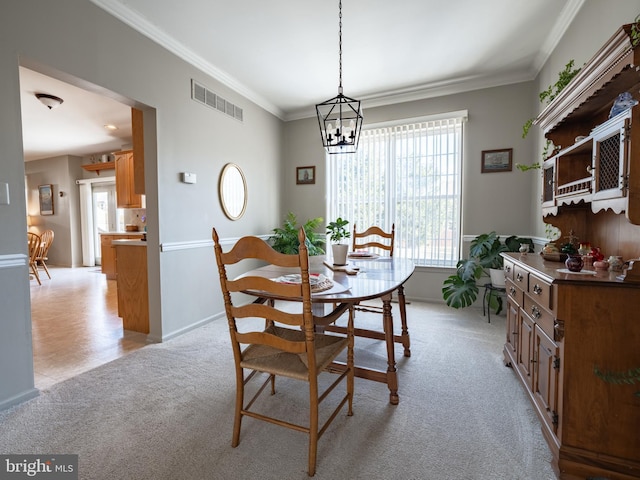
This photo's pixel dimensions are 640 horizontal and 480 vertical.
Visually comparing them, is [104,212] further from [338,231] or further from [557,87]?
[557,87]

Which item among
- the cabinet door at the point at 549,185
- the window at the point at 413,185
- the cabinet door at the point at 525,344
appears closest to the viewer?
the cabinet door at the point at 525,344

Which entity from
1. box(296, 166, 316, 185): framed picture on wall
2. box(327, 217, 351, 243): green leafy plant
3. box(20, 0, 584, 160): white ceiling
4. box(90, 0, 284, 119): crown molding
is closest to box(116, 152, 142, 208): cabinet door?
box(20, 0, 584, 160): white ceiling

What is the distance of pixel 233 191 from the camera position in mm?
3820

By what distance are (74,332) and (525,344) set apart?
13.1ft

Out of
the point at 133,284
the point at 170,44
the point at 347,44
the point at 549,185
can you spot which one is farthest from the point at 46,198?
the point at 549,185

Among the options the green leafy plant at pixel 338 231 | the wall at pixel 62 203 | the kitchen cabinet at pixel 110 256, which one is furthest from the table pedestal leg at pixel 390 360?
the wall at pixel 62 203

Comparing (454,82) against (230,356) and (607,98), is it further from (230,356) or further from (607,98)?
(230,356)

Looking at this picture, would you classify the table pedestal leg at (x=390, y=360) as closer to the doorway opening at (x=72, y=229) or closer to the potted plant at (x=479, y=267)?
the potted plant at (x=479, y=267)

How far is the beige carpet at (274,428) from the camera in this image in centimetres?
138

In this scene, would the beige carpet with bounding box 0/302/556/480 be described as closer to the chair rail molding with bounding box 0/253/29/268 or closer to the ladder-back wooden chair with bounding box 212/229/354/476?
the ladder-back wooden chair with bounding box 212/229/354/476

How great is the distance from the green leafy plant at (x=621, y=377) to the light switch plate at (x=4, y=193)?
10.3 feet

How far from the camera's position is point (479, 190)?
380 centimetres

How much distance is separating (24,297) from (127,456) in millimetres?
1266

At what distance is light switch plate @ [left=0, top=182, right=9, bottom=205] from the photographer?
180 cm
